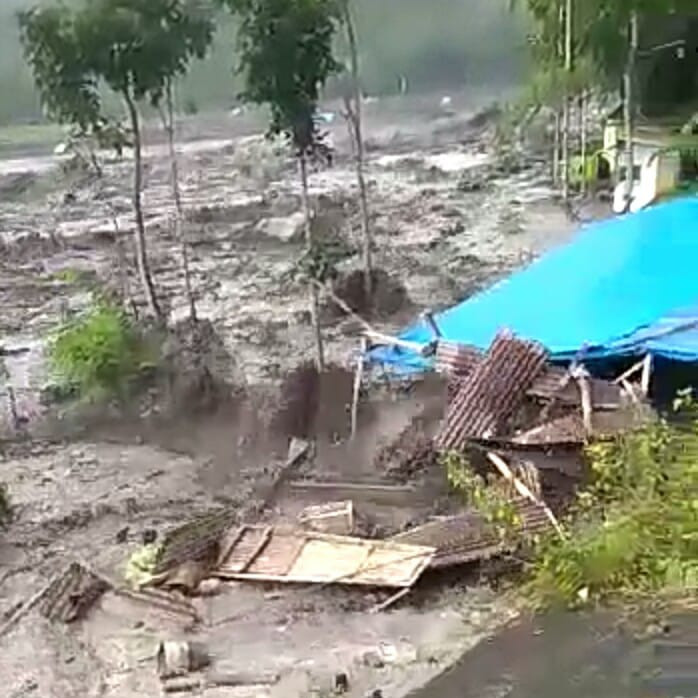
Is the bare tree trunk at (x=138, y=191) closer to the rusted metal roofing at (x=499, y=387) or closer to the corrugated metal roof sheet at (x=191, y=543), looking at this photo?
the corrugated metal roof sheet at (x=191, y=543)

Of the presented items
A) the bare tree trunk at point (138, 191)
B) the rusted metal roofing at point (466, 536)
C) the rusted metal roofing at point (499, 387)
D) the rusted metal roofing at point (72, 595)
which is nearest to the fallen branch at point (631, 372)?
the rusted metal roofing at point (499, 387)

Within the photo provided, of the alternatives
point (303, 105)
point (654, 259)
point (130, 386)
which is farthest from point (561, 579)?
point (303, 105)

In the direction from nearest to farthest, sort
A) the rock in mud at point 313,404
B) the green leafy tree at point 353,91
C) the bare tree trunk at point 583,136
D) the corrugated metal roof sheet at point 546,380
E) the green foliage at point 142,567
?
the green foliage at point 142,567 → the corrugated metal roof sheet at point 546,380 → the rock in mud at point 313,404 → the green leafy tree at point 353,91 → the bare tree trunk at point 583,136

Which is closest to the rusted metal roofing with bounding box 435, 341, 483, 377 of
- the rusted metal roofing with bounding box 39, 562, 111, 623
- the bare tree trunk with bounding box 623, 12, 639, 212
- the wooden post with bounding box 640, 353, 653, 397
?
the wooden post with bounding box 640, 353, 653, 397

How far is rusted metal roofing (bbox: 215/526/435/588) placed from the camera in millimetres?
11242

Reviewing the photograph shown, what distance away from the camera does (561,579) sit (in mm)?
9680

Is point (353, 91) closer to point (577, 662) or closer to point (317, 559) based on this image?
point (317, 559)

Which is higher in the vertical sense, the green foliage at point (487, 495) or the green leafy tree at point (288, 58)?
the green leafy tree at point (288, 58)

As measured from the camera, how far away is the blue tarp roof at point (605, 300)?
12539 millimetres

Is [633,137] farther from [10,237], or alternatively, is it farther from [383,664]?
[383,664]

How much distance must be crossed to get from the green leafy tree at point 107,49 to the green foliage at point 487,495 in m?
7.80

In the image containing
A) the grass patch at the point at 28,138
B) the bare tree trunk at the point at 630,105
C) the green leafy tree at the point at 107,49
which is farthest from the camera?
the grass patch at the point at 28,138

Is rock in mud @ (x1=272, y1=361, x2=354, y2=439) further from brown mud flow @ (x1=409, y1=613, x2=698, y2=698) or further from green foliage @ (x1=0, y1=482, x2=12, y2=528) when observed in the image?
brown mud flow @ (x1=409, y1=613, x2=698, y2=698)

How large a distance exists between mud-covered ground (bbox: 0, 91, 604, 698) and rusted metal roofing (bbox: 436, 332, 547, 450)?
940mm
